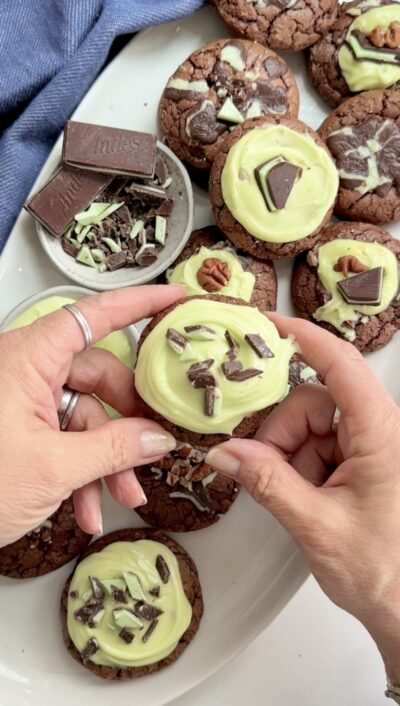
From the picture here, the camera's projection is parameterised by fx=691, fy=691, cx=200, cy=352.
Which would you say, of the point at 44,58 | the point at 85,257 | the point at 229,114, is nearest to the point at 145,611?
the point at 85,257

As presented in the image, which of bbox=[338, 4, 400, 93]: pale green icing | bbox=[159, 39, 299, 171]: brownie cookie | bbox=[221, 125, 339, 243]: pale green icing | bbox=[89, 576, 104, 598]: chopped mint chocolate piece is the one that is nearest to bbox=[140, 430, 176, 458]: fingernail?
bbox=[89, 576, 104, 598]: chopped mint chocolate piece

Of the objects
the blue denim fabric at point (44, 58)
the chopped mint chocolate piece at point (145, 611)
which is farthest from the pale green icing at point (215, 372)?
the blue denim fabric at point (44, 58)

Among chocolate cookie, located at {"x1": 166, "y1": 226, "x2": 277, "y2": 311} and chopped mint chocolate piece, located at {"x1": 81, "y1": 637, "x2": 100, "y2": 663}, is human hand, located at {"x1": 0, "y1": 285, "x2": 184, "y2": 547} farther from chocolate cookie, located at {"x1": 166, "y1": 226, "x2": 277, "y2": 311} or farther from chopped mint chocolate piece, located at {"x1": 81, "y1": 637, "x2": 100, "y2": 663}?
chopped mint chocolate piece, located at {"x1": 81, "y1": 637, "x2": 100, "y2": 663}

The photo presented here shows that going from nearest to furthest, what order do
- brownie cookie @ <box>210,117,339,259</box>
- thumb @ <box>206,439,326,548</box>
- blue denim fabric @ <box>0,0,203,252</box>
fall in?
thumb @ <box>206,439,326,548</box> < brownie cookie @ <box>210,117,339,259</box> < blue denim fabric @ <box>0,0,203,252</box>

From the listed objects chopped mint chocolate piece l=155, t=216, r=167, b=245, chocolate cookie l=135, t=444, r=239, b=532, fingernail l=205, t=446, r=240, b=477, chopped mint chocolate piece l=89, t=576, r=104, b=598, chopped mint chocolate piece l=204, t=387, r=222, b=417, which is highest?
chopped mint chocolate piece l=204, t=387, r=222, b=417

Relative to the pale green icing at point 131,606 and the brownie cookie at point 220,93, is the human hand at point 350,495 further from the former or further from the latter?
the brownie cookie at point 220,93

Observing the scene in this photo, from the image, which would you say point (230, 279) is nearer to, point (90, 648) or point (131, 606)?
point (131, 606)

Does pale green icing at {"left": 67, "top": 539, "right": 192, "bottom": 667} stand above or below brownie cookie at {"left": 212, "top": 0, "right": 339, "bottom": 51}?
below
